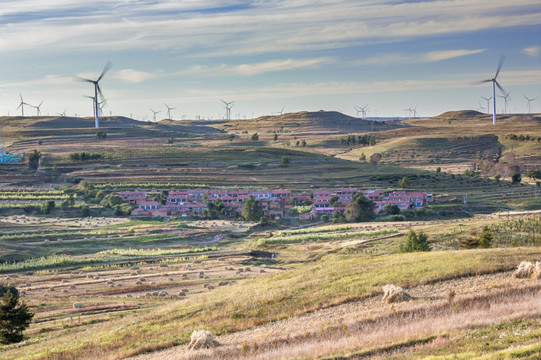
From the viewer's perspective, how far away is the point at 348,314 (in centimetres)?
2572

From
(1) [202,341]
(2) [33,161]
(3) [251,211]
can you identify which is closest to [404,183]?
(3) [251,211]

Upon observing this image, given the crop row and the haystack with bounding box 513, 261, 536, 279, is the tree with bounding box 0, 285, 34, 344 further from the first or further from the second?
the crop row

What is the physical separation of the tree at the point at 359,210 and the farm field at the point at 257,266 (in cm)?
257

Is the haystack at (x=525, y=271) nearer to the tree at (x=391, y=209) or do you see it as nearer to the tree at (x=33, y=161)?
the tree at (x=391, y=209)

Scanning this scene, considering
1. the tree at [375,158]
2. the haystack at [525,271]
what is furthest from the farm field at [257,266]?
the tree at [375,158]

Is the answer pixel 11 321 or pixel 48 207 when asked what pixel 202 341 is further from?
pixel 48 207

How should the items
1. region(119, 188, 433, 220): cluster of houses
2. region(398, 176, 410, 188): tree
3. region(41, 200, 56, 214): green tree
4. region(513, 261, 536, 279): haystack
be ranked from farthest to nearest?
1. region(398, 176, 410, 188): tree
2. region(119, 188, 433, 220): cluster of houses
3. region(41, 200, 56, 214): green tree
4. region(513, 261, 536, 279): haystack

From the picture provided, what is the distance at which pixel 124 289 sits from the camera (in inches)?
1897

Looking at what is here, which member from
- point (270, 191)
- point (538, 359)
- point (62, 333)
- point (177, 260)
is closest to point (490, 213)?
point (270, 191)

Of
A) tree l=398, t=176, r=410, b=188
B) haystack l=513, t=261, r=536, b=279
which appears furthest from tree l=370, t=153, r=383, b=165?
haystack l=513, t=261, r=536, b=279

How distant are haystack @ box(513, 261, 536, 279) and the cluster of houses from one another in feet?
238

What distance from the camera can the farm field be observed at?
881 inches

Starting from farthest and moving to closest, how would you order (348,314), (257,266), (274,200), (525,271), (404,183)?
1. (404,183)
2. (274,200)
3. (257,266)
4. (525,271)
5. (348,314)

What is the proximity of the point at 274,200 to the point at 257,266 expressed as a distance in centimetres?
5007
